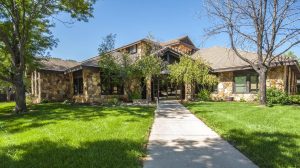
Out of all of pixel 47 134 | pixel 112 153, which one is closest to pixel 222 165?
pixel 112 153

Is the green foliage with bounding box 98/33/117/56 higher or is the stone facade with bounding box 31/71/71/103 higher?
the green foliage with bounding box 98/33/117/56

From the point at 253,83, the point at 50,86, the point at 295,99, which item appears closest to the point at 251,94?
the point at 253,83

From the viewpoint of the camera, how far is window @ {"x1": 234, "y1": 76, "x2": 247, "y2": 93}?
21.1 metres

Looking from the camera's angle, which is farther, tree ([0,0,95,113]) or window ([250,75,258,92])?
window ([250,75,258,92])

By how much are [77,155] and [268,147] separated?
4.60m

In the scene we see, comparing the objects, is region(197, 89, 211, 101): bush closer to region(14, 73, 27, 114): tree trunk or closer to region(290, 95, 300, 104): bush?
region(290, 95, 300, 104): bush

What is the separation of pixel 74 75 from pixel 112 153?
20168 millimetres

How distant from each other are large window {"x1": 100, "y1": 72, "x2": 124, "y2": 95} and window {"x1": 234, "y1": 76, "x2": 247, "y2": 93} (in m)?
9.95

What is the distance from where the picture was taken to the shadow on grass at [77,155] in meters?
5.12

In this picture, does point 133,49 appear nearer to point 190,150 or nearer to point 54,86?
point 54,86

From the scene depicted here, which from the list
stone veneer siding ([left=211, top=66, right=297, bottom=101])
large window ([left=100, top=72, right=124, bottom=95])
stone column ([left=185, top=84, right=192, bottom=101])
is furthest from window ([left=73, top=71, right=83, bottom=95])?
stone veneer siding ([left=211, top=66, right=297, bottom=101])

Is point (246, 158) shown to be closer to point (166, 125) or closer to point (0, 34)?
point (166, 125)

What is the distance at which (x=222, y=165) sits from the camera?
4945 mm

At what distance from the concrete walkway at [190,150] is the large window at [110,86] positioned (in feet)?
42.5
